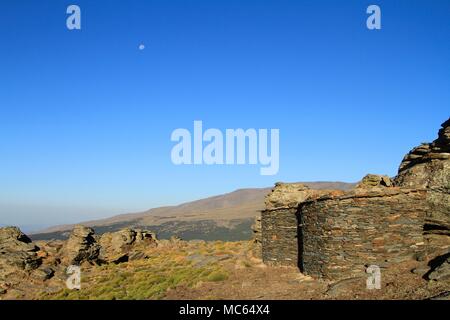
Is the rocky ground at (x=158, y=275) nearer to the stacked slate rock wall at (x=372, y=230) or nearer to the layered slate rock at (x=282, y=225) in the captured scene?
the stacked slate rock wall at (x=372, y=230)

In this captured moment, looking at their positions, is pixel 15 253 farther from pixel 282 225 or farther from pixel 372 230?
pixel 372 230

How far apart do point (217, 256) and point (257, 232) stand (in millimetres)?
4735

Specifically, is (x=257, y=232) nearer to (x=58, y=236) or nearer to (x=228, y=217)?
(x=228, y=217)

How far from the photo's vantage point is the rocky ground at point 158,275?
51.8 ft

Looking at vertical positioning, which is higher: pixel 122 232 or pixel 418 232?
pixel 418 232

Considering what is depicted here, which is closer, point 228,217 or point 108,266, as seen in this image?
point 108,266

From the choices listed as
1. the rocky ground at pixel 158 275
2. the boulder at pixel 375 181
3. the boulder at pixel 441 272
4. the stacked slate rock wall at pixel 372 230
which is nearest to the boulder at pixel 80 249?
the rocky ground at pixel 158 275

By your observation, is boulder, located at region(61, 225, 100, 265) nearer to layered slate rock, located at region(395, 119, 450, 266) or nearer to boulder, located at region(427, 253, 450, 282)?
layered slate rock, located at region(395, 119, 450, 266)

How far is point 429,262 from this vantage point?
1603cm

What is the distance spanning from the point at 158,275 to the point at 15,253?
1322 cm

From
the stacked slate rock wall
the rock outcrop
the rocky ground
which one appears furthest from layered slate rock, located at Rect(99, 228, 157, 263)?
the stacked slate rock wall
